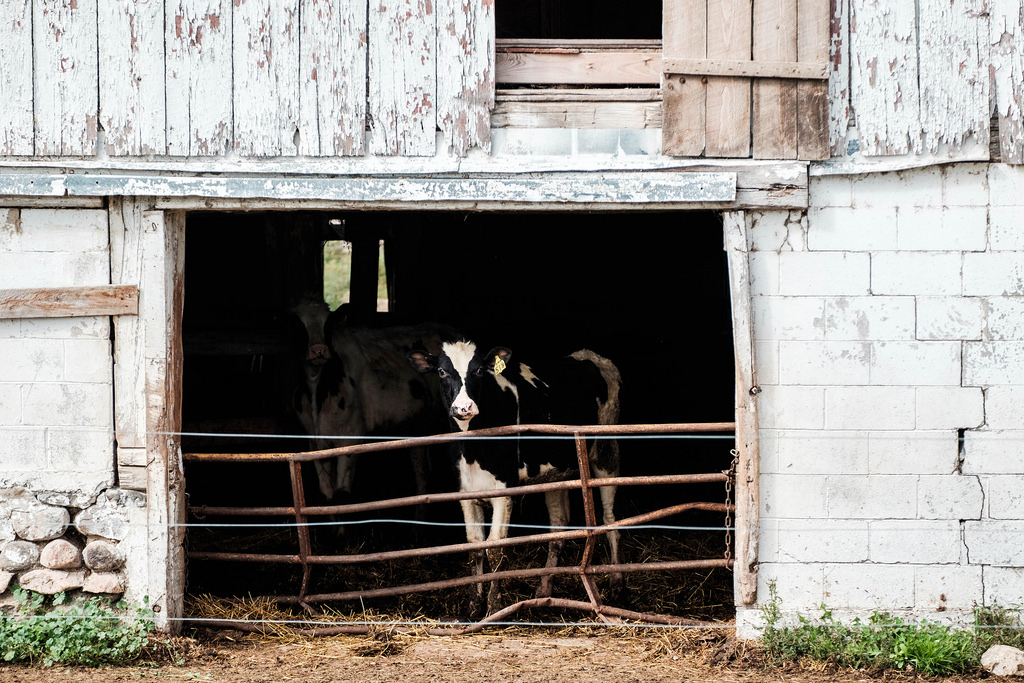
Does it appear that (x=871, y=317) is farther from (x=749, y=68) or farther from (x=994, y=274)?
(x=749, y=68)

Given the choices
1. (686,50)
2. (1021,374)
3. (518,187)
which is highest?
(686,50)

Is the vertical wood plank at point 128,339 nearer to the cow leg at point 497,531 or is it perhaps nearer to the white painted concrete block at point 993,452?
the cow leg at point 497,531

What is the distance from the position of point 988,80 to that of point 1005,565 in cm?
274

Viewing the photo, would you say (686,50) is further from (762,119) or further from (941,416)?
(941,416)

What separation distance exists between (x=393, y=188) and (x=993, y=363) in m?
3.53

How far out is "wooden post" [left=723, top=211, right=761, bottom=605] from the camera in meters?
5.92

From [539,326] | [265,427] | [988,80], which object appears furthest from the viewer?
[539,326]

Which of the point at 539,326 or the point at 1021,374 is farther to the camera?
the point at 539,326

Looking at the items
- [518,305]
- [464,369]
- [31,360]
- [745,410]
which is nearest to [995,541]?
[745,410]

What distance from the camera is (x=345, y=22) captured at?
19.4ft

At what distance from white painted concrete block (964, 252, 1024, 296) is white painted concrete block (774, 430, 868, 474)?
1055 millimetres

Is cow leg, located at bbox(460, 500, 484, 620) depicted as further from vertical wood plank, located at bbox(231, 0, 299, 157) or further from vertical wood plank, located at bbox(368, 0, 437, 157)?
vertical wood plank, located at bbox(231, 0, 299, 157)

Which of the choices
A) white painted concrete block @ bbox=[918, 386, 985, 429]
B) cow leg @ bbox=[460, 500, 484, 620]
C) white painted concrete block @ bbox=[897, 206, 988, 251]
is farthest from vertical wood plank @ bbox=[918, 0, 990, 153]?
cow leg @ bbox=[460, 500, 484, 620]

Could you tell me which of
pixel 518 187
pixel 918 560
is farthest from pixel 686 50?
pixel 918 560
